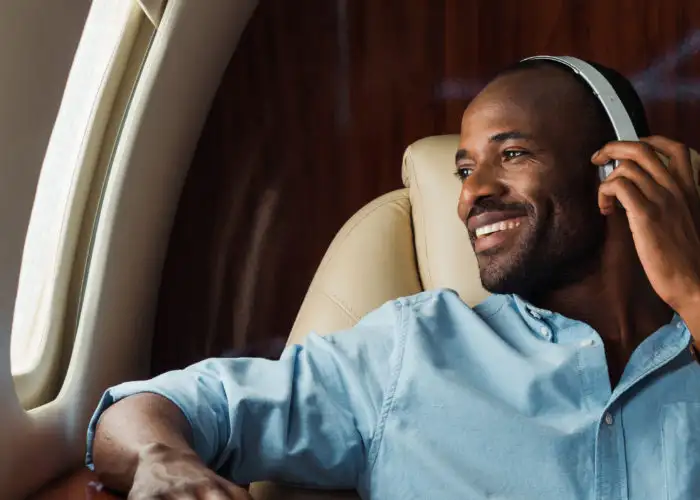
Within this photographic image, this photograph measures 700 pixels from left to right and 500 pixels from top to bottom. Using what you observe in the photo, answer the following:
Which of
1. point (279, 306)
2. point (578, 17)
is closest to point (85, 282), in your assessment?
point (279, 306)

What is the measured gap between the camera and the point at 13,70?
0.99 m

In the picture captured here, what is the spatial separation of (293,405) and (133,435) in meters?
0.23

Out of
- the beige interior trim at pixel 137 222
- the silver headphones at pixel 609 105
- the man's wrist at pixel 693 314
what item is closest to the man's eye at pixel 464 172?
the silver headphones at pixel 609 105

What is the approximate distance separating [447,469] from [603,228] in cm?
44

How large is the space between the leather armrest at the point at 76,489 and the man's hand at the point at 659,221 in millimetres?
785

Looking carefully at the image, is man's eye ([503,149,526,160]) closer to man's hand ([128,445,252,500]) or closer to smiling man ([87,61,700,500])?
smiling man ([87,61,700,500])

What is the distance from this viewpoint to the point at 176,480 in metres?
0.85

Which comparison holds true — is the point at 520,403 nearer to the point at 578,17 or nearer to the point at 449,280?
the point at 449,280

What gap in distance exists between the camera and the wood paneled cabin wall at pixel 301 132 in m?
1.75

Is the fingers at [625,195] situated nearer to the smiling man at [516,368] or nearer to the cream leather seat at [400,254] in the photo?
the smiling man at [516,368]

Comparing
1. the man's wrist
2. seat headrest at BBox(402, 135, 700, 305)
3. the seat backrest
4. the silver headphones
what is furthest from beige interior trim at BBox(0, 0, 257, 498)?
the man's wrist

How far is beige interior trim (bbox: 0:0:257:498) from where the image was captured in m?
1.31

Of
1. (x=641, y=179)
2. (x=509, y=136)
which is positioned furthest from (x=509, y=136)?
(x=641, y=179)

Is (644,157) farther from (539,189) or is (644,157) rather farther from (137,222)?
(137,222)
